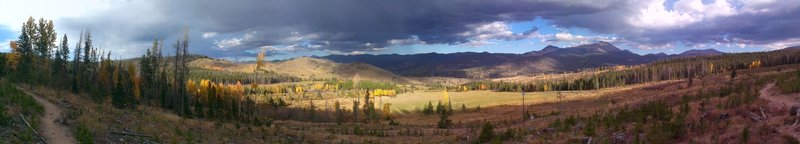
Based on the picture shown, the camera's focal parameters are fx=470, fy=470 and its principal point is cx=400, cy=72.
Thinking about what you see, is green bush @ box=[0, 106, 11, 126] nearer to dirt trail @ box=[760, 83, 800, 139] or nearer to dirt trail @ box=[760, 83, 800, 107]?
dirt trail @ box=[760, 83, 800, 139]

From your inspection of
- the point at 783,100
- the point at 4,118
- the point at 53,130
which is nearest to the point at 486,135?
the point at 783,100

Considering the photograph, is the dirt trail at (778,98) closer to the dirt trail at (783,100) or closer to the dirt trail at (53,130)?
the dirt trail at (783,100)

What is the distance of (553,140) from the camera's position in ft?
88.3

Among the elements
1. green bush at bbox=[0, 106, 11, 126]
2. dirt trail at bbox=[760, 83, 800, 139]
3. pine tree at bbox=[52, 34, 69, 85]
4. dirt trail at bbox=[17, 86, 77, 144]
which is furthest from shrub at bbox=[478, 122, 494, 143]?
pine tree at bbox=[52, 34, 69, 85]

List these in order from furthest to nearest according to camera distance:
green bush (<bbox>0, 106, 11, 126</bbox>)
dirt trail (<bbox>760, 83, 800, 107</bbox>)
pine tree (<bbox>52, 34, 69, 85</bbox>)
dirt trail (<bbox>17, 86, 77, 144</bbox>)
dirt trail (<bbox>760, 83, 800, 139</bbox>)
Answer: pine tree (<bbox>52, 34, 69, 85</bbox>), dirt trail (<bbox>17, 86, 77, 144</bbox>), green bush (<bbox>0, 106, 11, 126</bbox>), dirt trail (<bbox>760, 83, 800, 107</bbox>), dirt trail (<bbox>760, 83, 800, 139</bbox>)

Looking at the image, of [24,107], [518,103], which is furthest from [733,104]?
[518,103]

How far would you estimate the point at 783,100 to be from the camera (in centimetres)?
2198

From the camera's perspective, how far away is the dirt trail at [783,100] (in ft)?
55.9

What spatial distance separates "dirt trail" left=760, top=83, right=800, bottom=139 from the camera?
17.0 metres

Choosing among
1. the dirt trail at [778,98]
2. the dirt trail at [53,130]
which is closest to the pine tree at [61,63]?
the dirt trail at [53,130]

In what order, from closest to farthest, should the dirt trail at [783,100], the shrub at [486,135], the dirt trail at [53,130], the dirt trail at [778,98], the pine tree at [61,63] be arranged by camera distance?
the dirt trail at [783,100] → the dirt trail at [778,98] → the dirt trail at [53,130] → the shrub at [486,135] → the pine tree at [61,63]

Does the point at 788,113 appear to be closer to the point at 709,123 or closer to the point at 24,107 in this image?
the point at 709,123

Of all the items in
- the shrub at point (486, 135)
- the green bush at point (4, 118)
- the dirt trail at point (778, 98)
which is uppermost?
the dirt trail at point (778, 98)

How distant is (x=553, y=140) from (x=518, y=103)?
128m
